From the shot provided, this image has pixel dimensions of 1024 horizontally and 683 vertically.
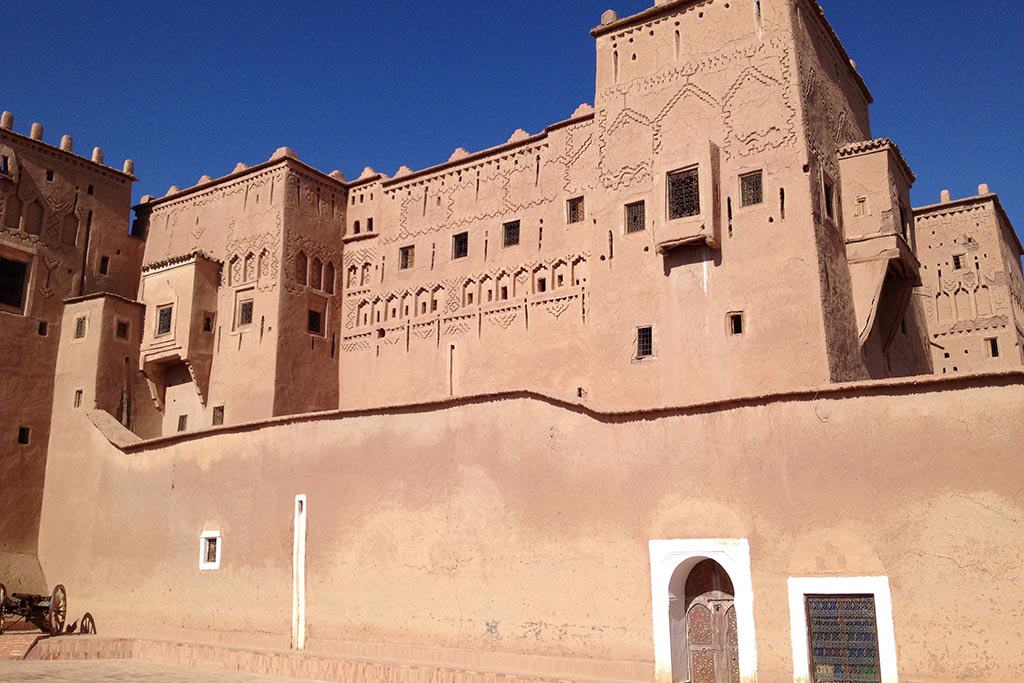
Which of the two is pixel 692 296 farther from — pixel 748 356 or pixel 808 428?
pixel 808 428

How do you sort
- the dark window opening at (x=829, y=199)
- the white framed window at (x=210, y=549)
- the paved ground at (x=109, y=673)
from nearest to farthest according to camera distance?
the paved ground at (x=109, y=673)
the white framed window at (x=210, y=549)
the dark window opening at (x=829, y=199)

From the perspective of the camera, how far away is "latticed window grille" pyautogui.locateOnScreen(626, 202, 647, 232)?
1670cm

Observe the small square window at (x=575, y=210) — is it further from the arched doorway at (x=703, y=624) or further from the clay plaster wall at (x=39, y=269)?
the clay plaster wall at (x=39, y=269)

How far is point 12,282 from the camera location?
21.4m

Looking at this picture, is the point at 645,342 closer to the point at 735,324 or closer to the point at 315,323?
the point at 735,324

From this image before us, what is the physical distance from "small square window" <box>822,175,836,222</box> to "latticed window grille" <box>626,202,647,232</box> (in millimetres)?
3008

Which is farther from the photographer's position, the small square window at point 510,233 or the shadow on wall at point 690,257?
the small square window at point 510,233

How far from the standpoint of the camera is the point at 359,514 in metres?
13.9

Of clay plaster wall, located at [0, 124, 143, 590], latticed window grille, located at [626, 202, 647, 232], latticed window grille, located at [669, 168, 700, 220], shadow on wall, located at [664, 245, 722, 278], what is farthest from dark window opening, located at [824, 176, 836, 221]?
clay plaster wall, located at [0, 124, 143, 590]

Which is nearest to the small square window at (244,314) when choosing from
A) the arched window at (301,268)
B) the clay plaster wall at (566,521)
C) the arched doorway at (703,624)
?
the arched window at (301,268)

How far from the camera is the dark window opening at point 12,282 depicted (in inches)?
835

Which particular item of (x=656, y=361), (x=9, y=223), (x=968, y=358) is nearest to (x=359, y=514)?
(x=656, y=361)

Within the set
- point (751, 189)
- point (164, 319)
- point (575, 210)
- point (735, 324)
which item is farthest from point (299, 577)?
point (164, 319)

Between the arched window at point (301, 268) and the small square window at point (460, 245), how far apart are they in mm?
3603
